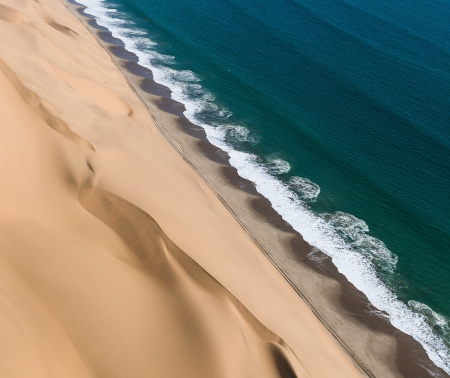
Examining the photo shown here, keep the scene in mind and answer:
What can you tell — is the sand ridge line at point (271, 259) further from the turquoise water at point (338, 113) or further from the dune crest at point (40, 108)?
the dune crest at point (40, 108)

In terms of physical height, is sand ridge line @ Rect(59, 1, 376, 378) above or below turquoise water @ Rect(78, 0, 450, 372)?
below

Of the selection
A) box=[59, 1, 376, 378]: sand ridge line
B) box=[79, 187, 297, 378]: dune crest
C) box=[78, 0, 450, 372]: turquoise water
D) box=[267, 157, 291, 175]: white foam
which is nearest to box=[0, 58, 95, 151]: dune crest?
box=[79, 187, 297, 378]: dune crest

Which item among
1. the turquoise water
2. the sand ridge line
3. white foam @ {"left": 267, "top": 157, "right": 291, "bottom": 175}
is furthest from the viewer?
white foam @ {"left": 267, "top": 157, "right": 291, "bottom": 175}

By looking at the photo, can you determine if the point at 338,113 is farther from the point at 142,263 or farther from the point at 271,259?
the point at 142,263

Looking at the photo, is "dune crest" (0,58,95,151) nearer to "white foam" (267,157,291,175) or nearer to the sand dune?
the sand dune

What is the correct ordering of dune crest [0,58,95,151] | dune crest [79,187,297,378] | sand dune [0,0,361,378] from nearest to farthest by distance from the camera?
sand dune [0,0,361,378]
dune crest [79,187,297,378]
dune crest [0,58,95,151]

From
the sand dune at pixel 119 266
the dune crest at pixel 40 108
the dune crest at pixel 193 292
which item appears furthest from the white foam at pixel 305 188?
the dune crest at pixel 40 108
